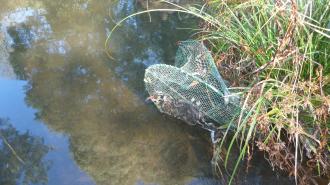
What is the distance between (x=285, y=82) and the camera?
274 centimetres

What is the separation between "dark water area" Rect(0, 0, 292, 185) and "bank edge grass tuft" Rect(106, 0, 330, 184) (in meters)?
0.27

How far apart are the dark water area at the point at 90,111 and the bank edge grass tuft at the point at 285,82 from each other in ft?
0.88

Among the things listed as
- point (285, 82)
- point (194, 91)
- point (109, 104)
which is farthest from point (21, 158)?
point (285, 82)

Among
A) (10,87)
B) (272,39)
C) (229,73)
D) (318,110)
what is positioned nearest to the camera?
(318,110)

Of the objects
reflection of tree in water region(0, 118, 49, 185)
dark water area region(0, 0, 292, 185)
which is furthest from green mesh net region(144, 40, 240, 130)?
reflection of tree in water region(0, 118, 49, 185)

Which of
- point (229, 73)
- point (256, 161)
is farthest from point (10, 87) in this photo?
point (256, 161)

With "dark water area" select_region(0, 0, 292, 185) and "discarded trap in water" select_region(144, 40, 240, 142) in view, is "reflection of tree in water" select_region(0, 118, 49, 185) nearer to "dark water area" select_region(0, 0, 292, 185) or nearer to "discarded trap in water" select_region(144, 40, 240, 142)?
"dark water area" select_region(0, 0, 292, 185)

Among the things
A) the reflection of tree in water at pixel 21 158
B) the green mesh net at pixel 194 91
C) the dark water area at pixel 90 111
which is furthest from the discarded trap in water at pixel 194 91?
the reflection of tree in water at pixel 21 158

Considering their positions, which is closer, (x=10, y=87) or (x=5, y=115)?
(x=5, y=115)

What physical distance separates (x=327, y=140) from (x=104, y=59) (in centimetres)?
238

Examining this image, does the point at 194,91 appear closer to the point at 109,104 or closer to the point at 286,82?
the point at 286,82

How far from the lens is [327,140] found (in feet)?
8.50

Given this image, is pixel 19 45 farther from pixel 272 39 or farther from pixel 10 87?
pixel 272 39

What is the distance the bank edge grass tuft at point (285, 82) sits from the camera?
2477mm
